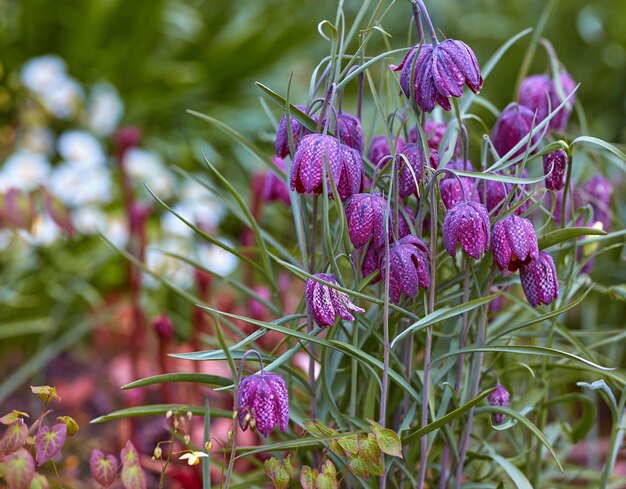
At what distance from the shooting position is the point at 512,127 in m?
1.04

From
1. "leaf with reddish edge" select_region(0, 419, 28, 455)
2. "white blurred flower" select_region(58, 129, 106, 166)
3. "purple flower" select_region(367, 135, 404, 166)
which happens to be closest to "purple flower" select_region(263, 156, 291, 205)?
"purple flower" select_region(367, 135, 404, 166)

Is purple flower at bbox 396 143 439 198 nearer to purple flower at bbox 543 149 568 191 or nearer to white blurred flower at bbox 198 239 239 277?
purple flower at bbox 543 149 568 191

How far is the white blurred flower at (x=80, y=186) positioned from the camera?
2248 millimetres

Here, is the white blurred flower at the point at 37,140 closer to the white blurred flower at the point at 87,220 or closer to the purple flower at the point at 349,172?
the white blurred flower at the point at 87,220

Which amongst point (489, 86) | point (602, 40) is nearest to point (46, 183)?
point (489, 86)

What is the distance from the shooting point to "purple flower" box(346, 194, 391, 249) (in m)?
0.86

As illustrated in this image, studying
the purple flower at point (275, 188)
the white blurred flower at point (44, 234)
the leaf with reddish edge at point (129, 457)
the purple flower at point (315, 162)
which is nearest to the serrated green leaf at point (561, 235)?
the purple flower at point (315, 162)

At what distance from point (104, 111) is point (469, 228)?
2.05 m

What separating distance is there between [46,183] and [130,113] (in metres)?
0.73

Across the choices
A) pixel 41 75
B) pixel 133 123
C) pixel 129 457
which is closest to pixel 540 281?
pixel 129 457

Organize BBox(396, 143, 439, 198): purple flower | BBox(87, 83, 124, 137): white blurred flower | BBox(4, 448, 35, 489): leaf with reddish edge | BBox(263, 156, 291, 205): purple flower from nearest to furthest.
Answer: BBox(4, 448, 35, 489): leaf with reddish edge
BBox(396, 143, 439, 198): purple flower
BBox(263, 156, 291, 205): purple flower
BBox(87, 83, 124, 137): white blurred flower

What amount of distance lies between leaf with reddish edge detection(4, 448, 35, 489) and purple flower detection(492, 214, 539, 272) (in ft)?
1.64

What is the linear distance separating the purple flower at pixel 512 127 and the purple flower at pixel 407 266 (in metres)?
0.24

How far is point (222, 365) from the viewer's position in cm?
208
